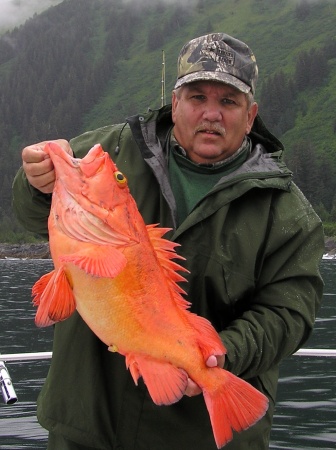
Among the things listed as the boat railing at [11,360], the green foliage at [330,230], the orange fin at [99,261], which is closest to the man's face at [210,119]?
the orange fin at [99,261]

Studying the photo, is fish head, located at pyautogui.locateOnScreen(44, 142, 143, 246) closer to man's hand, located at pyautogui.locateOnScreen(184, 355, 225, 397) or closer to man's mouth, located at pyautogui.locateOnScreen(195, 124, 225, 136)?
man's hand, located at pyautogui.locateOnScreen(184, 355, 225, 397)

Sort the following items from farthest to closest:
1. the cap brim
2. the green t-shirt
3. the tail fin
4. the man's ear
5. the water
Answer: the water, the man's ear, the green t-shirt, the cap brim, the tail fin

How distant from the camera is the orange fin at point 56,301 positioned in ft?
11.1

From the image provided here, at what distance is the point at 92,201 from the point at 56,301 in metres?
0.57

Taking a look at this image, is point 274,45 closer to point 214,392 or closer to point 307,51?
point 307,51

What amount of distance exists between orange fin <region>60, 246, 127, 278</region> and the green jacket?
0.70 metres

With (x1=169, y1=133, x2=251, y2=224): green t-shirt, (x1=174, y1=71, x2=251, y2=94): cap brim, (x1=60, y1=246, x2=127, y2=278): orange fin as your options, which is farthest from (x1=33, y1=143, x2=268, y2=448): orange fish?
(x1=174, y1=71, x2=251, y2=94): cap brim

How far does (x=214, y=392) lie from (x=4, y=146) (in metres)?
196

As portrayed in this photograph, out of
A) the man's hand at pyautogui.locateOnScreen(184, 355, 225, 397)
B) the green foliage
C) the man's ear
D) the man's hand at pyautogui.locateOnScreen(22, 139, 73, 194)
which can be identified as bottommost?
the green foliage

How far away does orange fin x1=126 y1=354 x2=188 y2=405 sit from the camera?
3447 millimetres

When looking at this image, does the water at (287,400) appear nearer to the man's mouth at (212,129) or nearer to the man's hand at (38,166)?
the man's mouth at (212,129)

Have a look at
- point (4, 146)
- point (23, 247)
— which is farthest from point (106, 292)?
point (4, 146)

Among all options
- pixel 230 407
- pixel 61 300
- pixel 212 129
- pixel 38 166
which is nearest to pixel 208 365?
pixel 230 407

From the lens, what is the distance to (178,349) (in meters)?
3.56
